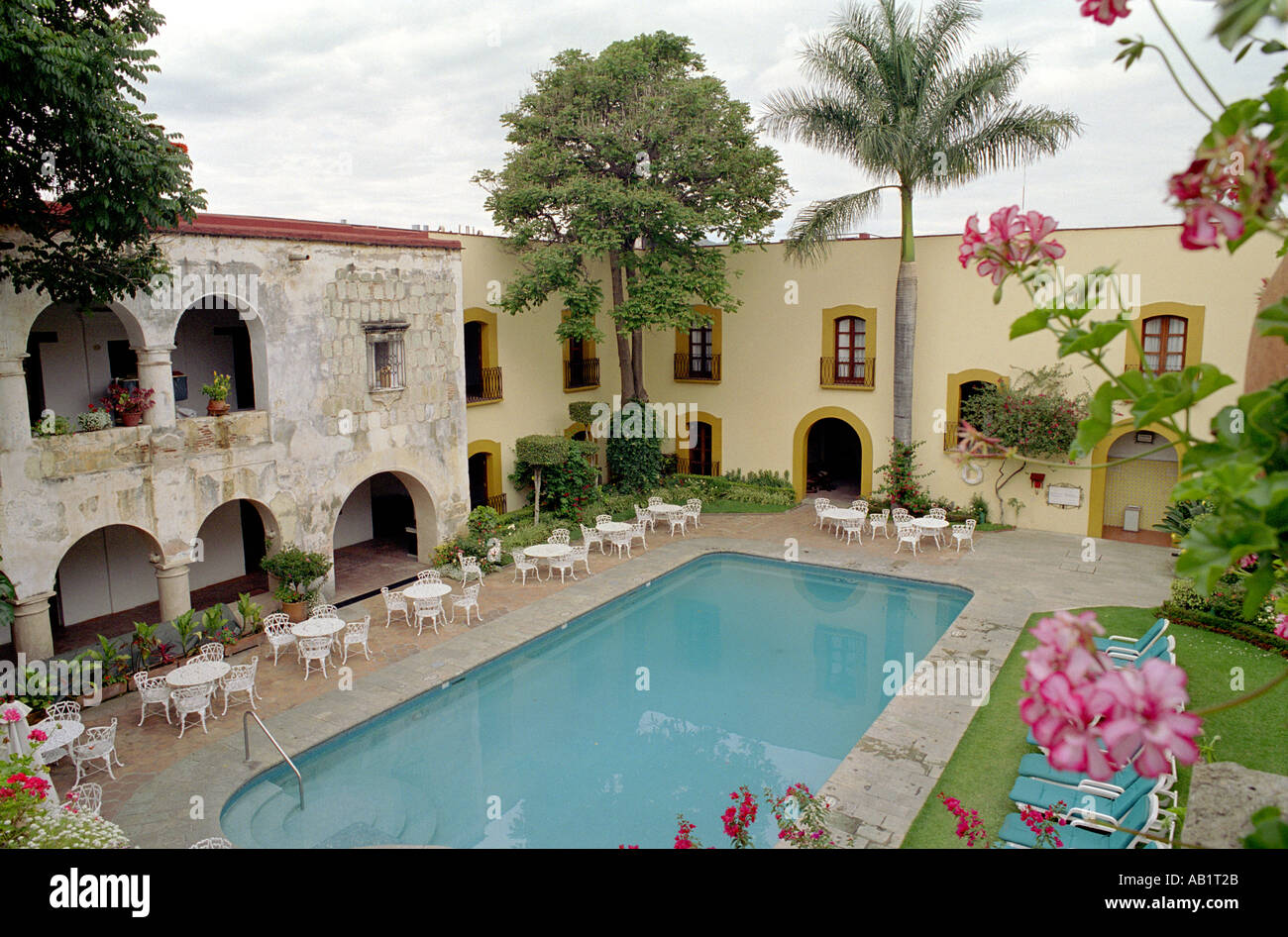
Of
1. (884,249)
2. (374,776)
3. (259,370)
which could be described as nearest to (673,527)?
(884,249)

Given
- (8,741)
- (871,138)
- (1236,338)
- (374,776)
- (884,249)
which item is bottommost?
(374,776)

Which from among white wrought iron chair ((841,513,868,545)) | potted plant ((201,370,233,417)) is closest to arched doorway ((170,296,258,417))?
potted plant ((201,370,233,417))

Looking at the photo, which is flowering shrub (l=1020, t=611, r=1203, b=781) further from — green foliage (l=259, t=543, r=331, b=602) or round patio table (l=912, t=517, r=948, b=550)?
round patio table (l=912, t=517, r=948, b=550)

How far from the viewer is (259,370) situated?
49.9ft

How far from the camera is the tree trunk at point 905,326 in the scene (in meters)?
20.6

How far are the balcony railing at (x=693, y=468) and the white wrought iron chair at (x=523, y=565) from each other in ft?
25.0

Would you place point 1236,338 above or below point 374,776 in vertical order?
above

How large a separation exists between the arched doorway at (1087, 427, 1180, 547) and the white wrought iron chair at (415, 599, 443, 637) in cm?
1450

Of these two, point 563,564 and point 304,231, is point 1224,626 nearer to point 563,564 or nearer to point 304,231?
point 563,564

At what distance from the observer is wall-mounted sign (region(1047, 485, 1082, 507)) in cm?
A: 2031

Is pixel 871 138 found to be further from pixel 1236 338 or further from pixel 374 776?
pixel 374 776

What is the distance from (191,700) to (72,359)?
6830 mm

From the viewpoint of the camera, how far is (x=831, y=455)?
29.0 meters
